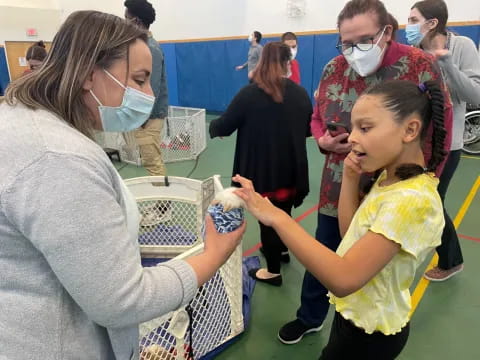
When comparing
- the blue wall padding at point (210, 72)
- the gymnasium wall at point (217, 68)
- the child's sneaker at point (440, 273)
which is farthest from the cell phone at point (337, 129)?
the blue wall padding at point (210, 72)

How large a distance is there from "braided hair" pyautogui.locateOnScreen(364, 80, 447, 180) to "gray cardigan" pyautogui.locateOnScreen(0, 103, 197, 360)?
2.36 ft

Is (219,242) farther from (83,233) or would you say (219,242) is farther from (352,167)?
(352,167)

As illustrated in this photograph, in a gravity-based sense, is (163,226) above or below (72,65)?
below

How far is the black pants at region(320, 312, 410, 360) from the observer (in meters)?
1.14

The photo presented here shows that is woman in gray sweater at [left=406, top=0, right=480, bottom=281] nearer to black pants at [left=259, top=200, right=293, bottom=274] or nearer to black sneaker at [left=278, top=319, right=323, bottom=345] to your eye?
black pants at [left=259, top=200, right=293, bottom=274]

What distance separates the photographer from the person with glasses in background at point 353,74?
1422mm

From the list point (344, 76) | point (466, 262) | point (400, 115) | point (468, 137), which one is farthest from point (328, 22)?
point (400, 115)

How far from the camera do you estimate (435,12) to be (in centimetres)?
218

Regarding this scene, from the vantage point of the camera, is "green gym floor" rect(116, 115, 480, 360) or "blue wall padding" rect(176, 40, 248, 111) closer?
"green gym floor" rect(116, 115, 480, 360)

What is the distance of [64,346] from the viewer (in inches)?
30.5

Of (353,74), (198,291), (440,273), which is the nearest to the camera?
(353,74)

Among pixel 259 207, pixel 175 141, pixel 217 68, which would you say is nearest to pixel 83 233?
pixel 259 207

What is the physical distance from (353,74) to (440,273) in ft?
5.69

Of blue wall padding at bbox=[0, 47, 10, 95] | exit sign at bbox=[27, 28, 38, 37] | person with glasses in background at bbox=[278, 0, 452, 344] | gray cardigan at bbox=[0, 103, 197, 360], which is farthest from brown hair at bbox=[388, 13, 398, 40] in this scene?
exit sign at bbox=[27, 28, 38, 37]
